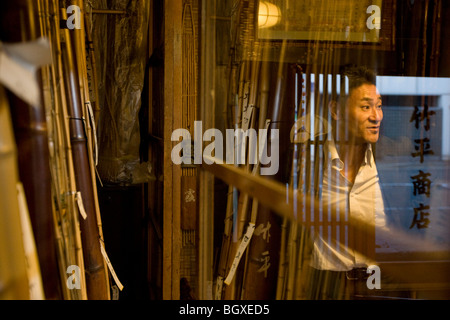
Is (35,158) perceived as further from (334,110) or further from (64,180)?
(334,110)

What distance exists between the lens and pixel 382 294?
0.91 m

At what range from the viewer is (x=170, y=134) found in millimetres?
1441

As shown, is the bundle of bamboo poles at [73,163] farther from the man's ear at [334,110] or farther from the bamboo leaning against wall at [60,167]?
the man's ear at [334,110]

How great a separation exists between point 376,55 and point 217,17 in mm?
549

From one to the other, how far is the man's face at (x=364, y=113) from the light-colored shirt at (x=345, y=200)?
0.05 m

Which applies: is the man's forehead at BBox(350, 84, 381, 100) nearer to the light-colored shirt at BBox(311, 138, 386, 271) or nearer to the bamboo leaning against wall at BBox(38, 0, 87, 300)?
the light-colored shirt at BBox(311, 138, 386, 271)

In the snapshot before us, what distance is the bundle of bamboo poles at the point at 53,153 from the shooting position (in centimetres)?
64

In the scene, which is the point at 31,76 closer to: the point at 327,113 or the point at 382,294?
the point at 327,113

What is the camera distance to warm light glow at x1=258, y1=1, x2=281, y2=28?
4.07 ft

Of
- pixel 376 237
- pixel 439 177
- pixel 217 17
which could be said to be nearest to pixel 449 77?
pixel 439 177

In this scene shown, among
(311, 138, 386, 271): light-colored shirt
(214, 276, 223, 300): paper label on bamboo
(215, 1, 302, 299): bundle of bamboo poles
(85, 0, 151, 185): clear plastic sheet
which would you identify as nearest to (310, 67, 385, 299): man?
(311, 138, 386, 271): light-colored shirt

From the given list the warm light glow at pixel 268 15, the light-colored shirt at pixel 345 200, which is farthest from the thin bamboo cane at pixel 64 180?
the warm light glow at pixel 268 15

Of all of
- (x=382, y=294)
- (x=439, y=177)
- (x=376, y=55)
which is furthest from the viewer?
(x=376, y=55)

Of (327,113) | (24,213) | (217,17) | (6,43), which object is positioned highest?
A: (217,17)
